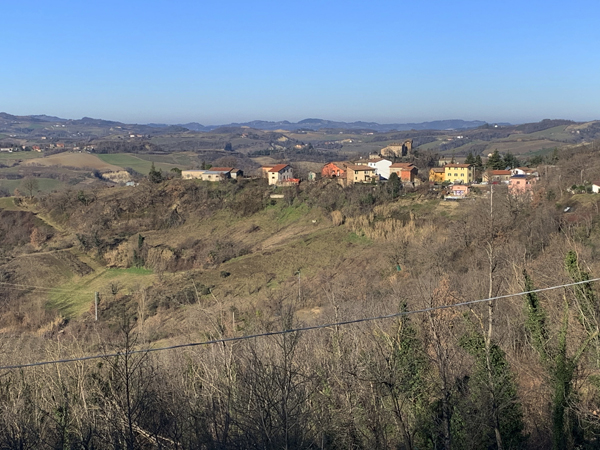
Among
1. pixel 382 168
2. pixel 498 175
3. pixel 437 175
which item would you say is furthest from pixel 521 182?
pixel 382 168

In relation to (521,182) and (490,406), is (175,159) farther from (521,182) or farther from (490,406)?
(490,406)

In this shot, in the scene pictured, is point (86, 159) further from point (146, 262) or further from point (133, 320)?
point (133, 320)

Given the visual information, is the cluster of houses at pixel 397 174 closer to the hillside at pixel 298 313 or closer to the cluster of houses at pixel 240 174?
the cluster of houses at pixel 240 174

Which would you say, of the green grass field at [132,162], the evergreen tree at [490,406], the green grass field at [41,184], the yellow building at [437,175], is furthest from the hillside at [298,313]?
the green grass field at [132,162]

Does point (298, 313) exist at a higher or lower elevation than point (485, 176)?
lower

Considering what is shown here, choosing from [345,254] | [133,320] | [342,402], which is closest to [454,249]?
[345,254]

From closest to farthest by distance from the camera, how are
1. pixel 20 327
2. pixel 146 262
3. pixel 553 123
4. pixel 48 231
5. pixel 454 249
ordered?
pixel 20 327, pixel 454 249, pixel 146 262, pixel 48 231, pixel 553 123

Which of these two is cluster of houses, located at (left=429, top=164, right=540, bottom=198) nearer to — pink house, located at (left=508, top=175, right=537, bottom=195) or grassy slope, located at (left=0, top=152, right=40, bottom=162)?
pink house, located at (left=508, top=175, right=537, bottom=195)
